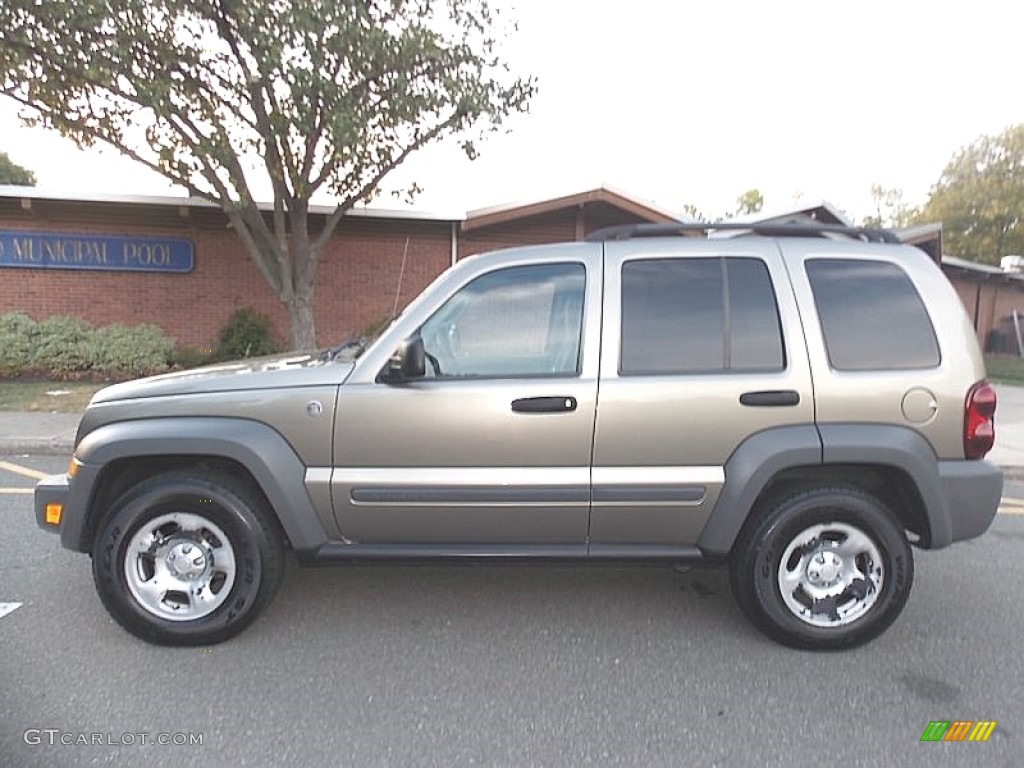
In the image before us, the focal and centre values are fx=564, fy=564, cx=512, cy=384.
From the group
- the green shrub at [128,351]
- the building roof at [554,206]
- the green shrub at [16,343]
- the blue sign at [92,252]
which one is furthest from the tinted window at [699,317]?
the green shrub at [16,343]

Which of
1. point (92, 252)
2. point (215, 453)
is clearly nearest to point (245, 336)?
point (92, 252)

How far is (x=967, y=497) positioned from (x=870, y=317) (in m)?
0.91

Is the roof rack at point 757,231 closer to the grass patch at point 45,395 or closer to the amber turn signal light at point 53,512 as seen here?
the amber turn signal light at point 53,512

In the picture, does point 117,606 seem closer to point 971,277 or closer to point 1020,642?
point 1020,642

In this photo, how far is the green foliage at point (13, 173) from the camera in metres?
24.1

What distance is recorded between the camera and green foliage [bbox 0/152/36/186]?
24.1m

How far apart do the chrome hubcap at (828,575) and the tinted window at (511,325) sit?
1.38m

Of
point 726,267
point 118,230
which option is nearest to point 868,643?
point 726,267

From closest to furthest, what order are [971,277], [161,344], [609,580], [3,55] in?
1. [609,580]
2. [3,55]
3. [161,344]
4. [971,277]

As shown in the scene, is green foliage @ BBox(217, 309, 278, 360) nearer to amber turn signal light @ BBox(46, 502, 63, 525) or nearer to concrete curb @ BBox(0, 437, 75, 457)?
concrete curb @ BBox(0, 437, 75, 457)

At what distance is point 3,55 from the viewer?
23.1 ft

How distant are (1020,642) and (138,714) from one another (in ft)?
12.8

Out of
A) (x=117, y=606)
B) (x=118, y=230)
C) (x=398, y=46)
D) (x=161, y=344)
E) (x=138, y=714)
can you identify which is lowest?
(x=138, y=714)

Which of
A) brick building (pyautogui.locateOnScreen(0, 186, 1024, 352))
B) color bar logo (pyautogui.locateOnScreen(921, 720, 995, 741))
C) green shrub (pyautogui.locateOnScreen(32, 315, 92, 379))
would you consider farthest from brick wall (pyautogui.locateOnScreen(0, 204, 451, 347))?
color bar logo (pyautogui.locateOnScreen(921, 720, 995, 741))
